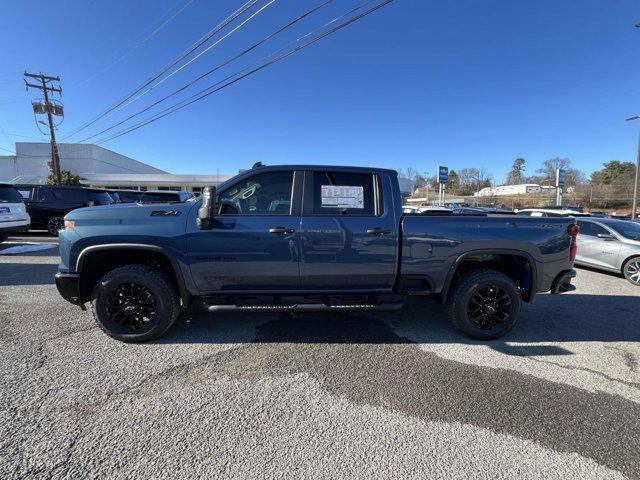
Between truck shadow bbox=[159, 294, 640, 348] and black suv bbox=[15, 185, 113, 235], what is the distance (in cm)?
1127

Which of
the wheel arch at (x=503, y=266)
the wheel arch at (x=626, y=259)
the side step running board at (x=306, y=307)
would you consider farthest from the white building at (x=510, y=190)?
→ the side step running board at (x=306, y=307)

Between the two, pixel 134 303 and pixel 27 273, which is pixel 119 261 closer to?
pixel 134 303

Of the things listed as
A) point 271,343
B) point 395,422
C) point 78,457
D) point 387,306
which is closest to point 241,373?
point 271,343

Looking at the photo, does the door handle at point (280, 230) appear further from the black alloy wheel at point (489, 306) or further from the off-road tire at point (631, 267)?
the off-road tire at point (631, 267)

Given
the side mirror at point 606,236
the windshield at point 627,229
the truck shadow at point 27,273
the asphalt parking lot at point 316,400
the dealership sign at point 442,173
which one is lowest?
the asphalt parking lot at point 316,400

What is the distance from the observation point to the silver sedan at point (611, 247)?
6870 millimetres

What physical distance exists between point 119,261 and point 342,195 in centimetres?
263

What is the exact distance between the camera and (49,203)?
11836mm

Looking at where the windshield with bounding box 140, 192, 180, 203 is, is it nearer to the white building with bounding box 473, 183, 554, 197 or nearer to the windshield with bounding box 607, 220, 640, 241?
the windshield with bounding box 607, 220, 640, 241

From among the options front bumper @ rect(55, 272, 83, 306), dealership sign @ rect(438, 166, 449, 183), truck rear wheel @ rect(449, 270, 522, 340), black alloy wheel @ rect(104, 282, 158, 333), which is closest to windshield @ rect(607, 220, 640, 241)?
truck rear wheel @ rect(449, 270, 522, 340)

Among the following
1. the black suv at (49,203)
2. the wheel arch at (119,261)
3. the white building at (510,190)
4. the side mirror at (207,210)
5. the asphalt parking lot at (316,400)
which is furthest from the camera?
the white building at (510,190)

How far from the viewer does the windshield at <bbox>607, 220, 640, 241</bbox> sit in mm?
7197

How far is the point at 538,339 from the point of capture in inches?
148

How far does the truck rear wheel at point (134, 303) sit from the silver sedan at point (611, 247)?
29.5 feet
